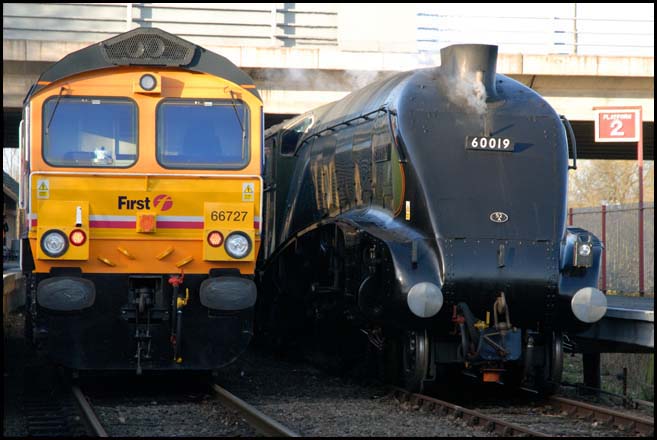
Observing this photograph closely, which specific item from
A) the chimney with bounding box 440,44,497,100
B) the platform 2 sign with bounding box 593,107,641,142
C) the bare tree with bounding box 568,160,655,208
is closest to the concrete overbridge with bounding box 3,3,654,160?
the platform 2 sign with bounding box 593,107,641,142

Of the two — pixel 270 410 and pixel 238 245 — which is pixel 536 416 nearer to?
pixel 270 410

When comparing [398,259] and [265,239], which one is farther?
[265,239]

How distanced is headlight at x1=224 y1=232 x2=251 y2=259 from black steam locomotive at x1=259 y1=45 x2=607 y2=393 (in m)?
1.10

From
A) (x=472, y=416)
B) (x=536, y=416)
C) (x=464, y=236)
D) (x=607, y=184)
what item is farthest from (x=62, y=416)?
(x=607, y=184)

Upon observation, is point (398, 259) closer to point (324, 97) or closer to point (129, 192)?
point (129, 192)

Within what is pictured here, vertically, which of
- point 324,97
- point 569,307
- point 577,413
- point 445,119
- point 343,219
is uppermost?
point 324,97

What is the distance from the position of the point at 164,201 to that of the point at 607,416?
4615 millimetres

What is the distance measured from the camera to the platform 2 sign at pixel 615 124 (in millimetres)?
15074

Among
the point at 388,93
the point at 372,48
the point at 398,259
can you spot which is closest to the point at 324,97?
the point at 372,48

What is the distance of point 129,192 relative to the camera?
9.92 meters

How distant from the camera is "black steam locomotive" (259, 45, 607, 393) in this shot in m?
9.41

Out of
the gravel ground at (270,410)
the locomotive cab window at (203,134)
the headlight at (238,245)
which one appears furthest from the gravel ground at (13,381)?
the locomotive cab window at (203,134)

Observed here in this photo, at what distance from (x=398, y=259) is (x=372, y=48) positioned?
11.6m

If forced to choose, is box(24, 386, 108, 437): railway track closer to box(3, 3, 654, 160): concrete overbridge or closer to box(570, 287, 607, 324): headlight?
box(570, 287, 607, 324): headlight
